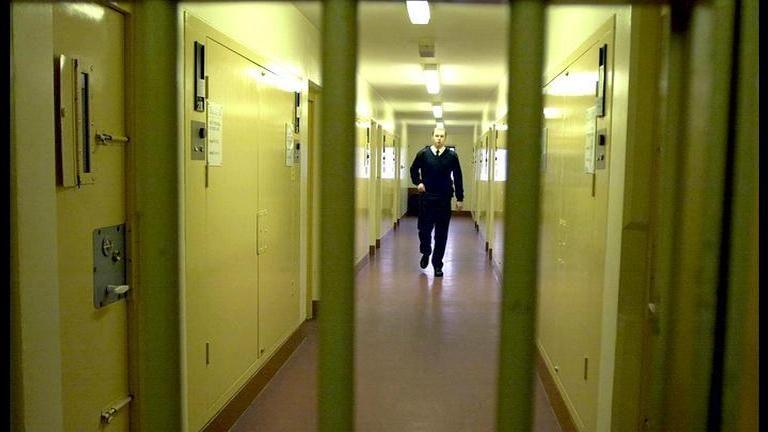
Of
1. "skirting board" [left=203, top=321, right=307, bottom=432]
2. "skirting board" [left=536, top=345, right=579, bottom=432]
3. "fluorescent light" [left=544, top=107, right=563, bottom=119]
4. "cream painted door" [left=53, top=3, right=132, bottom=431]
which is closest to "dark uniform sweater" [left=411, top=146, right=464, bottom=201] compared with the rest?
"fluorescent light" [left=544, top=107, right=563, bottom=119]

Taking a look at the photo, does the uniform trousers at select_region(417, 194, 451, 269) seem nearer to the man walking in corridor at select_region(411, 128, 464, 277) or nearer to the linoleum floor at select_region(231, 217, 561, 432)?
the man walking in corridor at select_region(411, 128, 464, 277)

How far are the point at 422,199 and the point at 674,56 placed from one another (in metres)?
6.98

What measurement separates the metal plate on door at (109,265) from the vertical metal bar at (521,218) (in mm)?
1855

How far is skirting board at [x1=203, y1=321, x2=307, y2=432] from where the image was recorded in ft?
10.5

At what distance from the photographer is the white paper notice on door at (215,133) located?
2.95 metres

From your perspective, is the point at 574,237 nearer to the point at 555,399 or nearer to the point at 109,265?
the point at 555,399

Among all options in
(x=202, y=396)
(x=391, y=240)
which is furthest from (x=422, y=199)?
(x=202, y=396)

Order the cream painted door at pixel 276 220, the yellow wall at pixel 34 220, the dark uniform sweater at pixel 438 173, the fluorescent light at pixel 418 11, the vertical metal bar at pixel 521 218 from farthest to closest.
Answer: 1. the dark uniform sweater at pixel 438 173
2. the fluorescent light at pixel 418 11
3. the cream painted door at pixel 276 220
4. the yellow wall at pixel 34 220
5. the vertical metal bar at pixel 521 218

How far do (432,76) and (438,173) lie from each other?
152 centimetres

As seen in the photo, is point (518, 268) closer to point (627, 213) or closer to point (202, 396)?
point (627, 213)

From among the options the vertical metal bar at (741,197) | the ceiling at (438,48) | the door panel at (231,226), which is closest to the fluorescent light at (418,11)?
the ceiling at (438,48)

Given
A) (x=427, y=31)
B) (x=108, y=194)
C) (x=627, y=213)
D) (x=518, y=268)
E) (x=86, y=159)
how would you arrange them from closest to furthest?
(x=518, y=268)
(x=627, y=213)
(x=86, y=159)
(x=108, y=194)
(x=427, y=31)

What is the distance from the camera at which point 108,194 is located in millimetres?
2195

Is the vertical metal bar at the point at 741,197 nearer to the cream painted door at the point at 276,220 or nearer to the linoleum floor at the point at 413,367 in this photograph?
the linoleum floor at the point at 413,367
